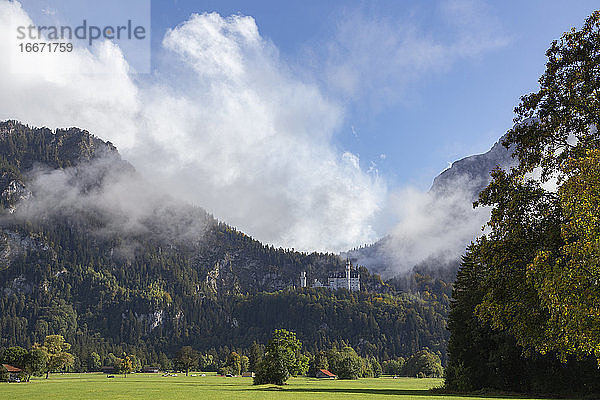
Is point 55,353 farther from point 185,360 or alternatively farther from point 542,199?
point 542,199

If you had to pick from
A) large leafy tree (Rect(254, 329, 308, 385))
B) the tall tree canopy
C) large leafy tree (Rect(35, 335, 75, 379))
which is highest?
the tall tree canopy

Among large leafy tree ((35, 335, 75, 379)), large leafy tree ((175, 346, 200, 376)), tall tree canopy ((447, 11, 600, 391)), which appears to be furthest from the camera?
large leafy tree ((175, 346, 200, 376))

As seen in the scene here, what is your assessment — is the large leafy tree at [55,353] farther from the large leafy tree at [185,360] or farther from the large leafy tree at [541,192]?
the large leafy tree at [541,192]

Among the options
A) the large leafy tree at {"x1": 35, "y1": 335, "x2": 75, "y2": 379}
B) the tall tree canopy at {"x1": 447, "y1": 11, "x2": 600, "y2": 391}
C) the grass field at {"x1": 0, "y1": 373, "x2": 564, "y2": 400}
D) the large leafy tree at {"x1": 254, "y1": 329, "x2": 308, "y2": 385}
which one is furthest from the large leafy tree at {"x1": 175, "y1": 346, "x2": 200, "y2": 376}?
the tall tree canopy at {"x1": 447, "y1": 11, "x2": 600, "y2": 391}

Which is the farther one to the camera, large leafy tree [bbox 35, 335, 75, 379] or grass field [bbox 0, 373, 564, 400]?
large leafy tree [bbox 35, 335, 75, 379]

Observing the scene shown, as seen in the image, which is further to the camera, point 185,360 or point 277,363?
point 185,360

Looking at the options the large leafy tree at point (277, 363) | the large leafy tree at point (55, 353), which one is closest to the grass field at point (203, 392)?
the large leafy tree at point (277, 363)

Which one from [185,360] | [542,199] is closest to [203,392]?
[542,199]

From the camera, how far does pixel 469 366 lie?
6531cm

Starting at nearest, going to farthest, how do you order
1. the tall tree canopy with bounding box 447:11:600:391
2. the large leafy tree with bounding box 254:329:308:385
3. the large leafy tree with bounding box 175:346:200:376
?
the tall tree canopy with bounding box 447:11:600:391, the large leafy tree with bounding box 254:329:308:385, the large leafy tree with bounding box 175:346:200:376

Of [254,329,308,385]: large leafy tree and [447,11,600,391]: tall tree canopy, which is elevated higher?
[447,11,600,391]: tall tree canopy

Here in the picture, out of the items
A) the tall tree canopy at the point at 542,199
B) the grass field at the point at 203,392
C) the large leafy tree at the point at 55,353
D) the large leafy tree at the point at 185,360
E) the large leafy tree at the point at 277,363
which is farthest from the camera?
the large leafy tree at the point at 185,360

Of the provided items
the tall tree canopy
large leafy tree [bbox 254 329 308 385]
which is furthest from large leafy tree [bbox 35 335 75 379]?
the tall tree canopy

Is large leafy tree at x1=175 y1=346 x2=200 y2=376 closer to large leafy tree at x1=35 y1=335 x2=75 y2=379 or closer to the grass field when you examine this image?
large leafy tree at x1=35 y1=335 x2=75 y2=379
